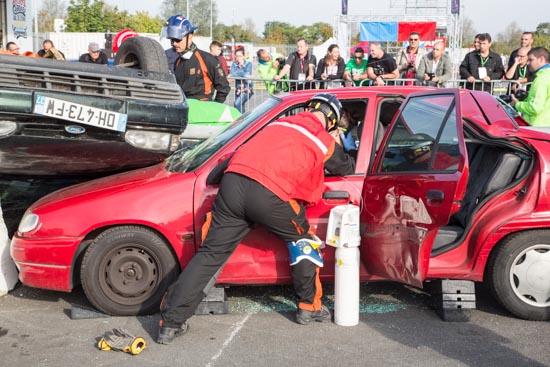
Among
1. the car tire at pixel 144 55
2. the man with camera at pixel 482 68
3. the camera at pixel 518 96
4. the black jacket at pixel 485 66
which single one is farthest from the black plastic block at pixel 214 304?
the black jacket at pixel 485 66

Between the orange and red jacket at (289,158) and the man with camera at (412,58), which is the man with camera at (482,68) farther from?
the orange and red jacket at (289,158)

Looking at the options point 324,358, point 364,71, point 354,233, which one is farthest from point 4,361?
point 364,71

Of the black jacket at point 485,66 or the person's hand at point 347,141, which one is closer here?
the person's hand at point 347,141

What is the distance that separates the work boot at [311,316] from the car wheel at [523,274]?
1.16 meters

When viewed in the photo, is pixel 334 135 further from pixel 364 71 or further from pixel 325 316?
pixel 364 71

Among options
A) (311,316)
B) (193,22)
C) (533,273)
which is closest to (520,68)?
(533,273)

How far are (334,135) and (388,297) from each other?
4.39ft

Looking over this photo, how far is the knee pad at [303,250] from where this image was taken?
4.54 m

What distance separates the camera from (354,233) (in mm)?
4609

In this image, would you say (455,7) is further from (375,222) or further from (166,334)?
(166,334)

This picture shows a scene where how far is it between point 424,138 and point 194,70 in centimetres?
435

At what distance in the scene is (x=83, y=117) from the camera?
5168mm

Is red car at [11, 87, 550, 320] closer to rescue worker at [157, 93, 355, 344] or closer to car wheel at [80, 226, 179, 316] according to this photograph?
car wheel at [80, 226, 179, 316]

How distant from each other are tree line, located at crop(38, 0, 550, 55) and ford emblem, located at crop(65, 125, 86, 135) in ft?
101
